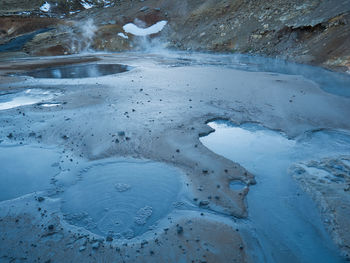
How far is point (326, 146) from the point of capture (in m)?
5.42

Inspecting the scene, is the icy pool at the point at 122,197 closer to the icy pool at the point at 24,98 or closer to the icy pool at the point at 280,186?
the icy pool at the point at 280,186

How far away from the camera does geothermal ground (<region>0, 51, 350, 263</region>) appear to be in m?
3.16

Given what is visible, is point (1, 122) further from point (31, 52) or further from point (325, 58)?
point (31, 52)

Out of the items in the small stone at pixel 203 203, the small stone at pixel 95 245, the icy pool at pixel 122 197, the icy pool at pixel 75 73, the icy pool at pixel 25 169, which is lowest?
the icy pool at pixel 75 73

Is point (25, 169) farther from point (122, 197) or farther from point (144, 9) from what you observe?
point (144, 9)

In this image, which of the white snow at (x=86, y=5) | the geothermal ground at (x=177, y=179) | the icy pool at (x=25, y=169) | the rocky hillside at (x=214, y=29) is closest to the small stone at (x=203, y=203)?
the geothermal ground at (x=177, y=179)

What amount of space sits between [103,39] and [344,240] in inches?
1355

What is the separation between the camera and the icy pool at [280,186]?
3.15 m

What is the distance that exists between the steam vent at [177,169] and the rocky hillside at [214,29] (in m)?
4.23

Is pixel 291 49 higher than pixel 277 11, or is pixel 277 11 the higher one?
pixel 277 11

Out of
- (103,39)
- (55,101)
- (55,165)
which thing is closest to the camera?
(55,165)

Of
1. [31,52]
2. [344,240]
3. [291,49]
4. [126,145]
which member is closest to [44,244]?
[126,145]

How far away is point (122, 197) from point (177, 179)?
3.41 ft

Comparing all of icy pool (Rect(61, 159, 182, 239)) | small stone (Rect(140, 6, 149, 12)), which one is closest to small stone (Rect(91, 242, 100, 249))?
icy pool (Rect(61, 159, 182, 239))
